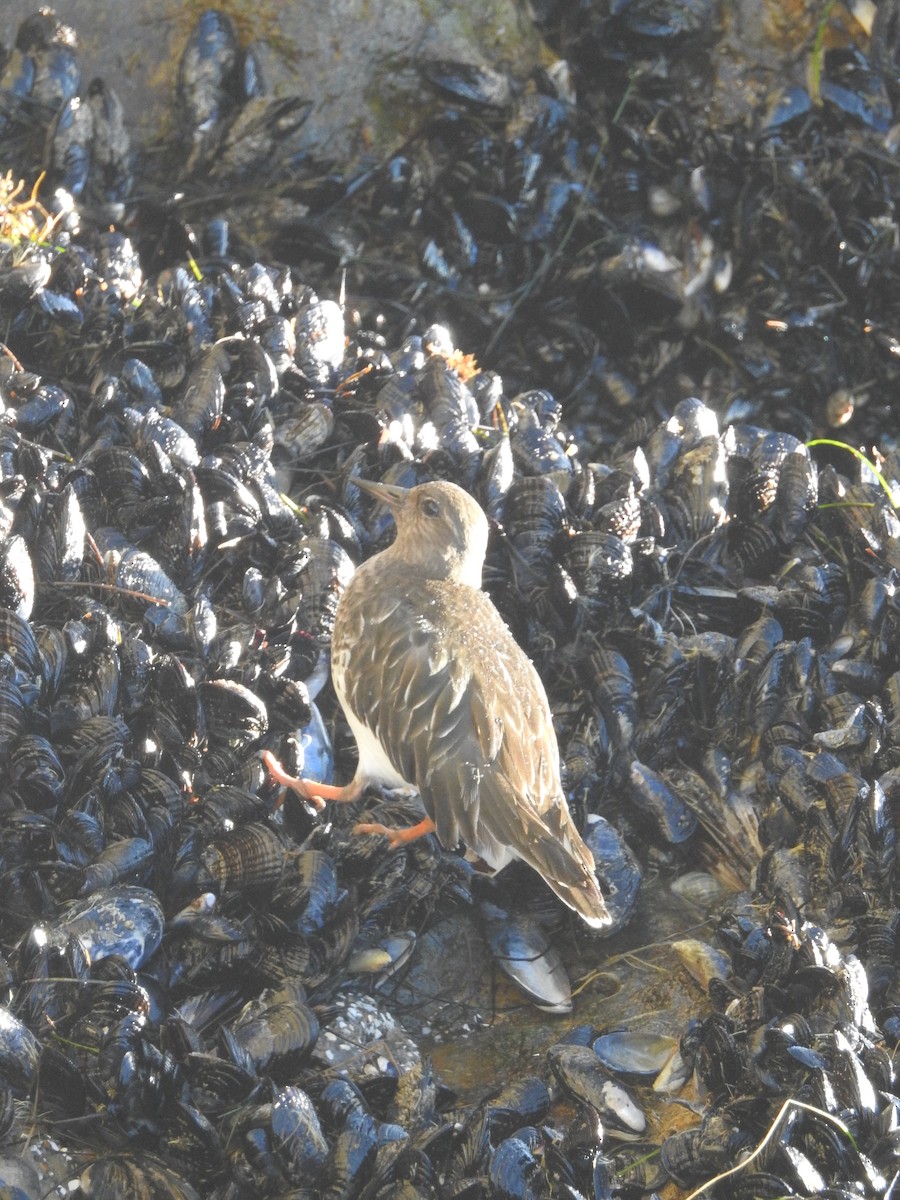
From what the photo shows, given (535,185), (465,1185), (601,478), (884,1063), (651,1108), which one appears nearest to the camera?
(465,1185)

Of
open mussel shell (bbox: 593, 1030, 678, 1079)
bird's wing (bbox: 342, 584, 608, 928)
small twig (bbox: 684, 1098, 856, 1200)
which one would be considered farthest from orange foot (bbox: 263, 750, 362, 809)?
small twig (bbox: 684, 1098, 856, 1200)

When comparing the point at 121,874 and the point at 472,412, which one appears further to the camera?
the point at 472,412

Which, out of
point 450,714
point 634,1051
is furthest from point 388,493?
point 634,1051

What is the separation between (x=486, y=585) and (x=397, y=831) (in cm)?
134

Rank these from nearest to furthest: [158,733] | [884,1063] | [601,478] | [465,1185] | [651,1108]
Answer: [465,1185] < [884,1063] < [651,1108] < [158,733] < [601,478]

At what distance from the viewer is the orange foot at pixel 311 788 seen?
4.31 metres

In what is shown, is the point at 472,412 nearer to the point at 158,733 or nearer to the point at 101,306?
the point at 101,306

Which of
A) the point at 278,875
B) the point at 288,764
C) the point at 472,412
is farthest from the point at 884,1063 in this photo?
the point at 472,412

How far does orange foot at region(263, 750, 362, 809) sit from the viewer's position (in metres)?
4.31

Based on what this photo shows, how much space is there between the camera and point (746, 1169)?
3246mm

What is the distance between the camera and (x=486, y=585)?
5.37 metres

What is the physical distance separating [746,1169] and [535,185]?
221 inches

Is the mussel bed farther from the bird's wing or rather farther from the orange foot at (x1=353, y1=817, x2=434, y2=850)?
the bird's wing

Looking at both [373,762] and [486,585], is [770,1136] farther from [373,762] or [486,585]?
[486,585]
